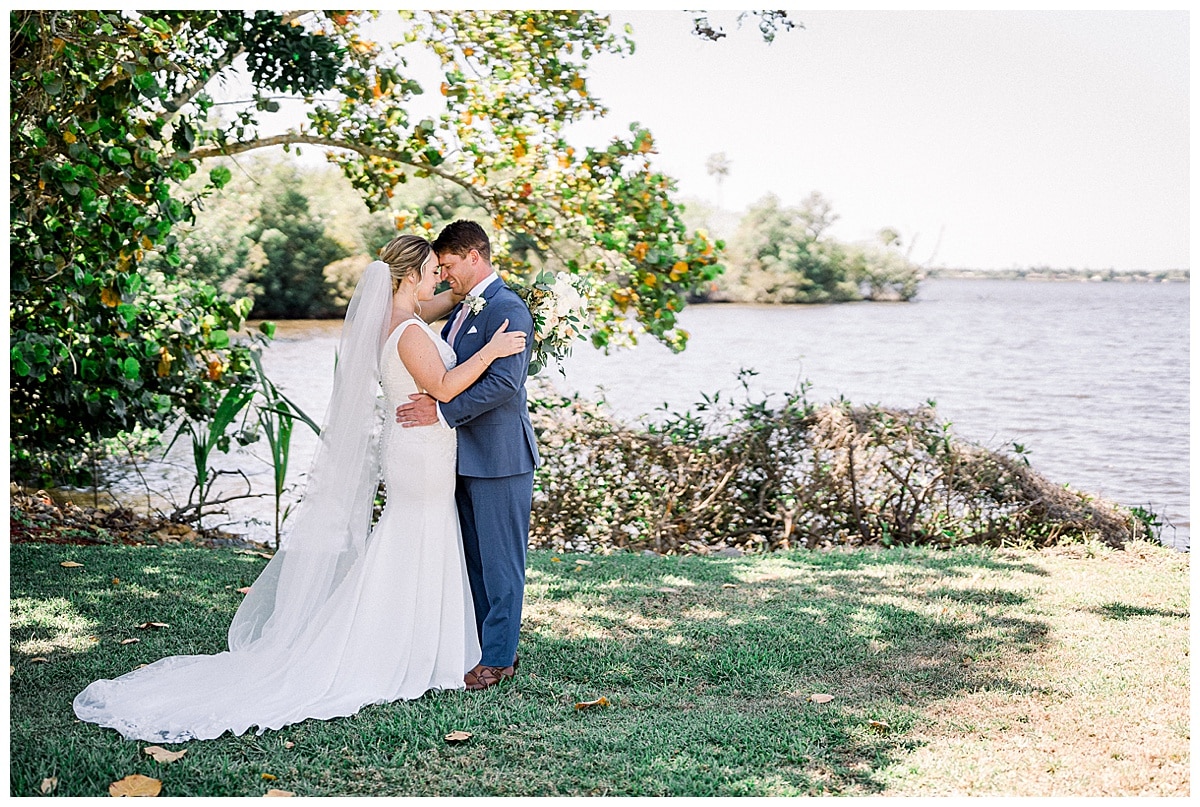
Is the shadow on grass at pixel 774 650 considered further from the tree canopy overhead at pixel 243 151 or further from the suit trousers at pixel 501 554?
the tree canopy overhead at pixel 243 151

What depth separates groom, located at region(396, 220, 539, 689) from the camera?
4418 mm

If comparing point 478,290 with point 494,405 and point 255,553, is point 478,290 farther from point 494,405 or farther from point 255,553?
point 255,553

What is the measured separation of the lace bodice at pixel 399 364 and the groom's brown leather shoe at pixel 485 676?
3.92 ft

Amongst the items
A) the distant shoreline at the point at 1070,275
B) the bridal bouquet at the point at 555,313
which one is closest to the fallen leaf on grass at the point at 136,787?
the bridal bouquet at the point at 555,313

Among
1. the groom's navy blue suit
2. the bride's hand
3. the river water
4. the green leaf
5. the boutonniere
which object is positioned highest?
the green leaf

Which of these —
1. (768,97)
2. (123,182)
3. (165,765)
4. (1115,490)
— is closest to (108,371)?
(123,182)

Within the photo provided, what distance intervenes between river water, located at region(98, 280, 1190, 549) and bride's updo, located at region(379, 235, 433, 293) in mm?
3655

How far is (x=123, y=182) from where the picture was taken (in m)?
5.66

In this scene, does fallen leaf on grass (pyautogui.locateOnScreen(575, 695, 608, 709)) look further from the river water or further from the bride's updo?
the river water

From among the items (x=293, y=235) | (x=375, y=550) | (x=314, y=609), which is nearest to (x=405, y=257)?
(x=375, y=550)

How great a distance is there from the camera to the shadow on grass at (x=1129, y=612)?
17.7ft

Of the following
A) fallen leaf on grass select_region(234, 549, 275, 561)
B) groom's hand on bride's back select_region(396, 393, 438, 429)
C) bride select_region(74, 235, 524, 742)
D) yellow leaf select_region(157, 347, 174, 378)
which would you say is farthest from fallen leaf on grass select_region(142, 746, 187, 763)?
yellow leaf select_region(157, 347, 174, 378)

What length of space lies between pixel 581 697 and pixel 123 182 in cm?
375

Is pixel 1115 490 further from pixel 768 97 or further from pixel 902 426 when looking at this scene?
pixel 768 97
